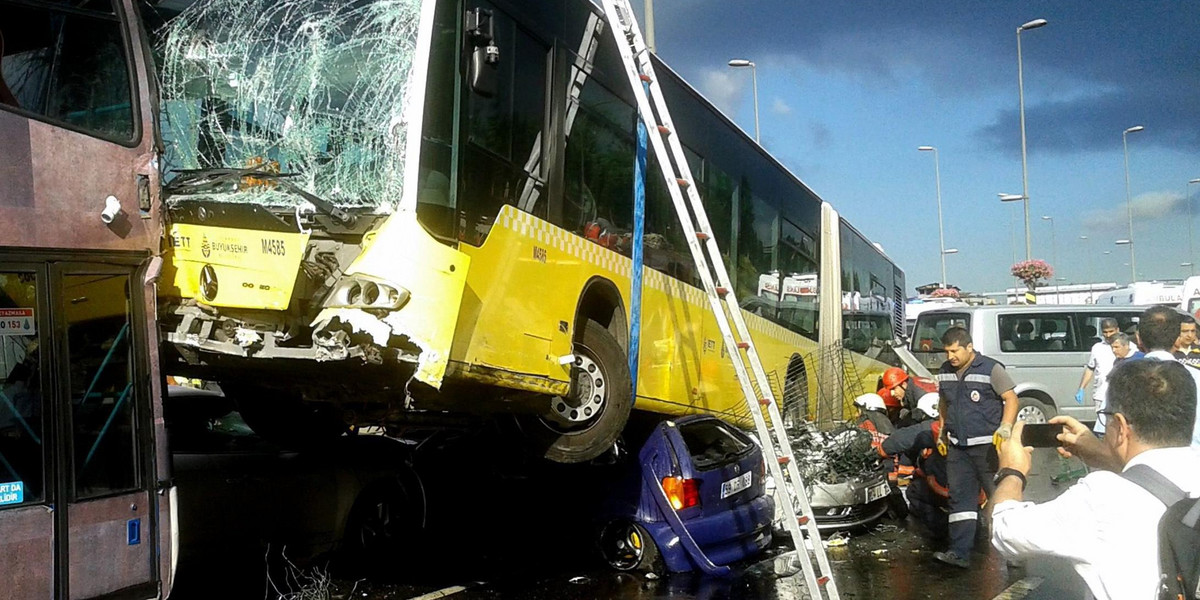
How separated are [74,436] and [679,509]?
418cm

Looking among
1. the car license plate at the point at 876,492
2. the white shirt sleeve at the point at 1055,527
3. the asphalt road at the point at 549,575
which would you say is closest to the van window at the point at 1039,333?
the car license plate at the point at 876,492

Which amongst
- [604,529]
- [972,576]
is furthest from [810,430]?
[604,529]

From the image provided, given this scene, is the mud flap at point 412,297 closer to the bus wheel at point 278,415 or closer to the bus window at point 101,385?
the bus window at point 101,385

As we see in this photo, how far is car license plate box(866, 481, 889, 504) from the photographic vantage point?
9.72 meters

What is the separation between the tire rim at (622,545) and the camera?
314 inches

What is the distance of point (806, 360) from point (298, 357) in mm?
9606

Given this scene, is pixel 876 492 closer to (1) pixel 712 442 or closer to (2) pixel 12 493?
(1) pixel 712 442

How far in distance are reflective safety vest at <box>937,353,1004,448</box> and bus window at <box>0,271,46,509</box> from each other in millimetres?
6513

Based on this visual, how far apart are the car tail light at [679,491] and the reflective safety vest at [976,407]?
233 cm

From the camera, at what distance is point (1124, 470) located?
280cm

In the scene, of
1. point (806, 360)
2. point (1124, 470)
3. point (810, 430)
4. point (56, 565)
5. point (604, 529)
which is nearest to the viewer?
point (1124, 470)

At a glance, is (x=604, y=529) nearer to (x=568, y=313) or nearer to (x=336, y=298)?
(x=568, y=313)

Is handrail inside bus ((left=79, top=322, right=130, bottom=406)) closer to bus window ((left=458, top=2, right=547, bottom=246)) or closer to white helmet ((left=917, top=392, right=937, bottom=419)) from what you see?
bus window ((left=458, top=2, right=547, bottom=246))

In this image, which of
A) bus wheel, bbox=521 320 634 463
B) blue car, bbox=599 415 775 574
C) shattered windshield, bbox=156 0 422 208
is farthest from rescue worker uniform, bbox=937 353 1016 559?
shattered windshield, bbox=156 0 422 208
